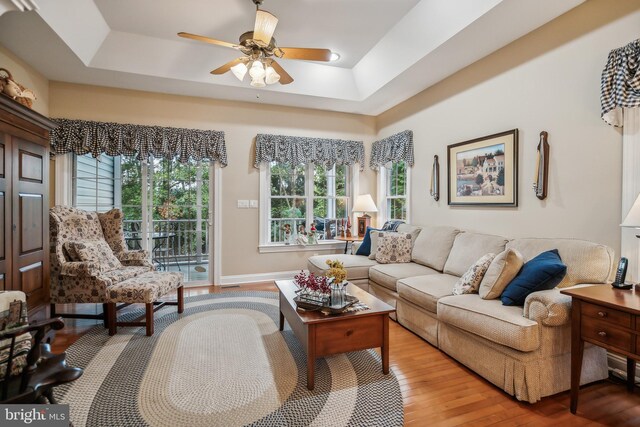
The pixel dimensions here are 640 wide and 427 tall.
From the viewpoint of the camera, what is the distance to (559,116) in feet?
8.43

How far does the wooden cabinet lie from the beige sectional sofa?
318 cm

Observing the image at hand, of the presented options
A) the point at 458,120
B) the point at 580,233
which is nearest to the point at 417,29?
the point at 458,120

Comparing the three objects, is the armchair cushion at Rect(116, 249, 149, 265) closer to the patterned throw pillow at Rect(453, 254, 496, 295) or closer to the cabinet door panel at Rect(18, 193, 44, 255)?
the cabinet door panel at Rect(18, 193, 44, 255)

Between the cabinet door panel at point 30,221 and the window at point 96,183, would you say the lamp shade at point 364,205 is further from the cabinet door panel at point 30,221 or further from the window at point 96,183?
the cabinet door panel at point 30,221

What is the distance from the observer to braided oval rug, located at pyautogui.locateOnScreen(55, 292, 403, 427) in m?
1.73

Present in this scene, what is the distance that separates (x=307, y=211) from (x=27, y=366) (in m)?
3.94

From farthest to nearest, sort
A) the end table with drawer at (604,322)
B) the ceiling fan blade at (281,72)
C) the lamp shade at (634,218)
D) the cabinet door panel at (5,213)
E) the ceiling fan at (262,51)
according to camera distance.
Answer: the ceiling fan blade at (281,72) → the ceiling fan at (262,51) → the cabinet door panel at (5,213) → the lamp shade at (634,218) → the end table with drawer at (604,322)

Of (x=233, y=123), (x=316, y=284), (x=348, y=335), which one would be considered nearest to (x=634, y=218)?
(x=348, y=335)

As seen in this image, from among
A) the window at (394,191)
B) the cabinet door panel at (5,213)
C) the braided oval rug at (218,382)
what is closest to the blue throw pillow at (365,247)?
the window at (394,191)

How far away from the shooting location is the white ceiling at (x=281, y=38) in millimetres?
2678

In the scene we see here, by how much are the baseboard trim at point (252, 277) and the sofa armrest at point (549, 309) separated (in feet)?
11.4

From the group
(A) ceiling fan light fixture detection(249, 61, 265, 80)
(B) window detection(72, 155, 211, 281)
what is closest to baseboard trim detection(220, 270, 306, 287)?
(B) window detection(72, 155, 211, 281)

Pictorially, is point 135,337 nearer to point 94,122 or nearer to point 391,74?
point 94,122

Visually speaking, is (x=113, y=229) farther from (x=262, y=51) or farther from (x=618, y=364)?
(x=618, y=364)
